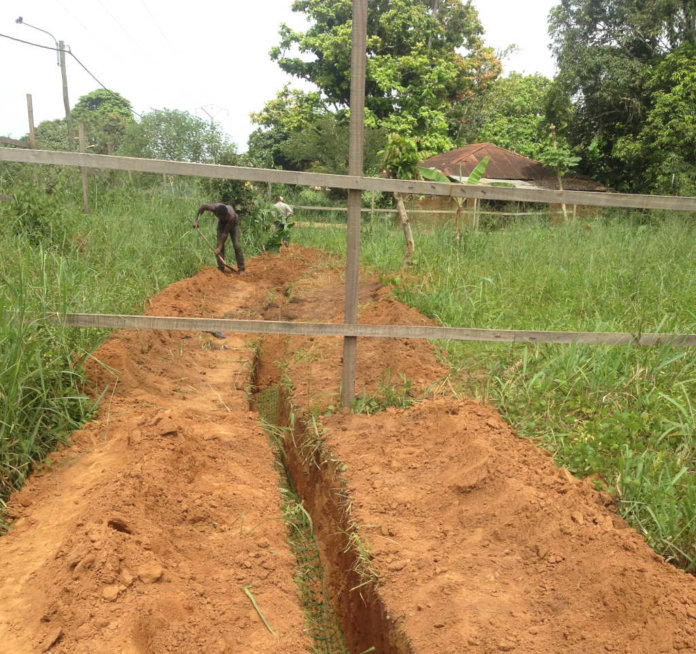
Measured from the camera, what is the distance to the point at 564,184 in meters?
18.0

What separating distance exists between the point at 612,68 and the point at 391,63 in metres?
8.74

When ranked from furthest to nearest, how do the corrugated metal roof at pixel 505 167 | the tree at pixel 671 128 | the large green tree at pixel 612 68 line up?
1. the corrugated metal roof at pixel 505 167
2. the large green tree at pixel 612 68
3. the tree at pixel 671 128

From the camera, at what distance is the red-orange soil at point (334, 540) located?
1.84 metres

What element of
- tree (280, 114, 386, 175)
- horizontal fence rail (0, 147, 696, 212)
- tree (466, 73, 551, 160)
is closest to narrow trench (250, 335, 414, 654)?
horizontal fence rail (0, 147, 696, 212)

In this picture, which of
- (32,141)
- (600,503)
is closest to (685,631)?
(600,503)

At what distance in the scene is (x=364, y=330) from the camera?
122 inches

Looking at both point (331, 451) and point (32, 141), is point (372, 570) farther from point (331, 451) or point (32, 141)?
point (32, 141)

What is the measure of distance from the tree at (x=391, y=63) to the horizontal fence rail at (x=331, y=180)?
59.5 ft

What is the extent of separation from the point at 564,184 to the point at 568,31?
15.2 ft

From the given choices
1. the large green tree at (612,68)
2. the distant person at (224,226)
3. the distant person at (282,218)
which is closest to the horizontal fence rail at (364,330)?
the distant person at (224,226)

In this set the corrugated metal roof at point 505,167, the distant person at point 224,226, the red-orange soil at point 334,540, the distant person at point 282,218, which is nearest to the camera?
the red-orange soil at point 334,540

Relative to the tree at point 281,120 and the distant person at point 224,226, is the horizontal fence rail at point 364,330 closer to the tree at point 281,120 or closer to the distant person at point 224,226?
the distant person at point 224,226

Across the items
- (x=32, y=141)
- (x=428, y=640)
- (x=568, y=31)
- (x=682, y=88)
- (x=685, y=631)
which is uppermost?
(x=568, y=31)

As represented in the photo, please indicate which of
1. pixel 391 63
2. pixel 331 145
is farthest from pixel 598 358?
pixel 391 63
